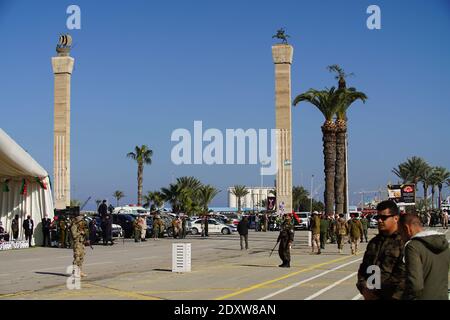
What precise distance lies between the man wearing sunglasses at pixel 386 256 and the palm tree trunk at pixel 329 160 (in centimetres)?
4155

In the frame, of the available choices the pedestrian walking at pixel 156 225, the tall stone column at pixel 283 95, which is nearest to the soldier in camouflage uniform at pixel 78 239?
the pedestrian walking at pixel 156 225

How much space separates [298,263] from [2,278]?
993 cm

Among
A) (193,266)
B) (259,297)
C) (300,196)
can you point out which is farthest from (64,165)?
(300,196)

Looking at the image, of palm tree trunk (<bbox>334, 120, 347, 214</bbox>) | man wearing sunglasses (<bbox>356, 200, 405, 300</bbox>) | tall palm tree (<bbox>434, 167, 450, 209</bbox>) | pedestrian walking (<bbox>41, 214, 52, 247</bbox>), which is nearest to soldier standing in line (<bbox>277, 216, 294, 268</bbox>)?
man wearing sunglasses (<bbox>356, 200, 405, 300</bbox>)

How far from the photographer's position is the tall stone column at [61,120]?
59562 mm

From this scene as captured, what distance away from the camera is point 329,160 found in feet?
161

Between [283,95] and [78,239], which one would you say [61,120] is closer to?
[283,95]

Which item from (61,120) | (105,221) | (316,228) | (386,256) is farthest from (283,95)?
(386,256)

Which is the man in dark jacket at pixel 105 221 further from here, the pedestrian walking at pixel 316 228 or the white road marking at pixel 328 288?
the white road marking at pixel 328 288

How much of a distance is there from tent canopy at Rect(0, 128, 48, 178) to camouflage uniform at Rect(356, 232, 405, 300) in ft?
89.6

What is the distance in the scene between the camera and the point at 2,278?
1903 cm

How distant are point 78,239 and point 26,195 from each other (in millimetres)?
19724
